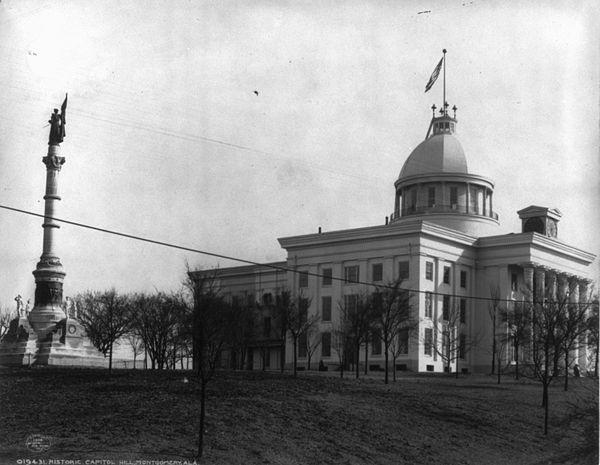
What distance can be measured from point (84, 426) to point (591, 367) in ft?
199

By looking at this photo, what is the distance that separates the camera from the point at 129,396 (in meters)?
36.3

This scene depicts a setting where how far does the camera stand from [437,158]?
3915 inches

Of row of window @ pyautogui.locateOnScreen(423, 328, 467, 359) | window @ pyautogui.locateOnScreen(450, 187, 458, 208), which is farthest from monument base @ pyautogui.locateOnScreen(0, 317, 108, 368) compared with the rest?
window @ pyautogui.locateOnScreen(450, 187, 458, 208)

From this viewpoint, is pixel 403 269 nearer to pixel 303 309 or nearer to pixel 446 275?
pixel 446 275

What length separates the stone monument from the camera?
63.5 meters

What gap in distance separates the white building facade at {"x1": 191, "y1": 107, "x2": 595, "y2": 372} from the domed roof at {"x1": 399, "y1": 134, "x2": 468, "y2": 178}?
19cm

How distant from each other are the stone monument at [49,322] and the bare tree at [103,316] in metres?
2.71

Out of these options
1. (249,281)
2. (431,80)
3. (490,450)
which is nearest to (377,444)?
(490,450)

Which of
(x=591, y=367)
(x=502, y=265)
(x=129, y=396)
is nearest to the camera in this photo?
(x=129, y=396)

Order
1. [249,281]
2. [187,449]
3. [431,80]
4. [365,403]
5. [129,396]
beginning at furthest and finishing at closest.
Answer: [249,281]
[431,80]
[365,403]
[129,396]
[187,449]

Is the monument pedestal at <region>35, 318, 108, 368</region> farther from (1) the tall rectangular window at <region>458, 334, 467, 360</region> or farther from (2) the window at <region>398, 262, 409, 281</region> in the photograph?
(2) the window at <region>398, 262, 409, 281</region>

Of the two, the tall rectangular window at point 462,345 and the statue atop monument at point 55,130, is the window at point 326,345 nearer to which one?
the tall rectangular window at point 462,345

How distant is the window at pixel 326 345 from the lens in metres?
88.0

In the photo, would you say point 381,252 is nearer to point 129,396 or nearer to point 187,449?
point 129,396
